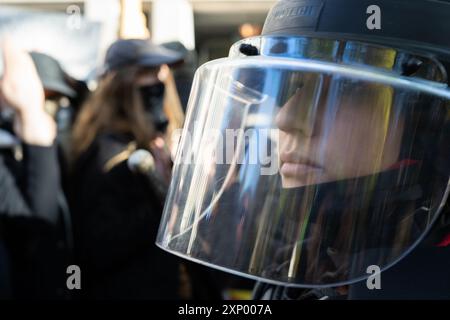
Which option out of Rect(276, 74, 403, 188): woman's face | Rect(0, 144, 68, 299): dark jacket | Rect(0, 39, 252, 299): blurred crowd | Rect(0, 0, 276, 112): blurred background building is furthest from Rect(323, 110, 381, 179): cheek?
Rect(0, 0, 276, 112): blurred background building

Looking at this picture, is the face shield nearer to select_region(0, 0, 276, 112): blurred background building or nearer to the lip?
the lip

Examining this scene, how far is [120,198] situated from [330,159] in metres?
1.06

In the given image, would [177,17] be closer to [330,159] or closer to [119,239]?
[119,239]

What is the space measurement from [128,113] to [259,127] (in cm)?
108

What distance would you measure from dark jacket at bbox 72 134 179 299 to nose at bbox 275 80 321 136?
0.93 m

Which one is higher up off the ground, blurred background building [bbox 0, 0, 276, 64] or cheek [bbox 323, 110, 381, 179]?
cheek [bbox 323, 110, 381, 179]

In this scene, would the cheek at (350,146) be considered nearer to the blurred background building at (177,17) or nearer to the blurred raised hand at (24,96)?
the blurred raised hand at (24,96)

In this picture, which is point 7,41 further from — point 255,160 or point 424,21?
point 424,21

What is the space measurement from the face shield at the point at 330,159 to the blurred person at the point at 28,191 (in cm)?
98

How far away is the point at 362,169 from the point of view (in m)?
0.95

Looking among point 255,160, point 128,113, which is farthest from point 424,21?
point 128,113

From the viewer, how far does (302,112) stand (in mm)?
976

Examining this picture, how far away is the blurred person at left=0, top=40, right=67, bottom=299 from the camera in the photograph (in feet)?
6.25

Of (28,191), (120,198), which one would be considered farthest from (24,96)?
(120,198)
